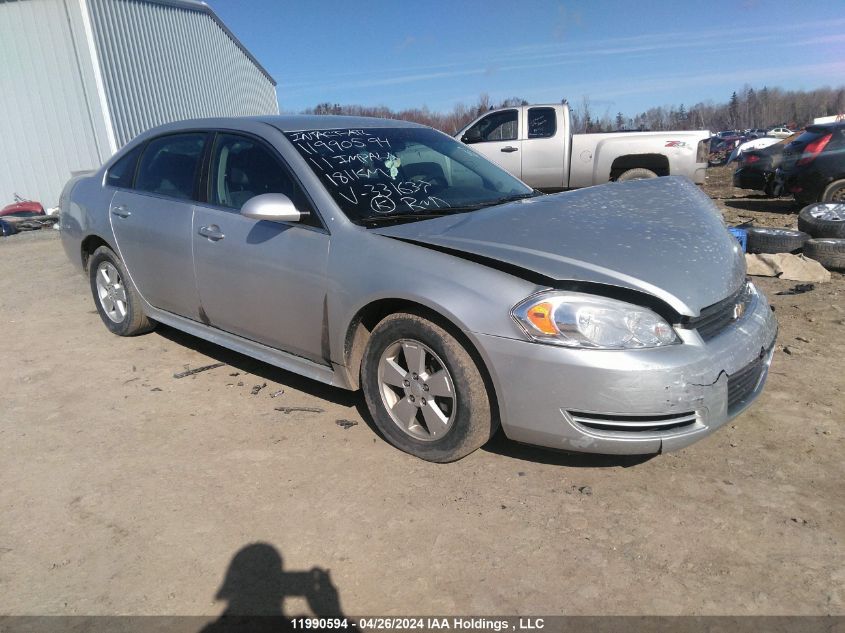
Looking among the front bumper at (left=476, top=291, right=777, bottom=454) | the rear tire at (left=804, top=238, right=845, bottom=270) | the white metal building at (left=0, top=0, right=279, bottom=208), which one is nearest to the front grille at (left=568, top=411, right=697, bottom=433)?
the front bumper at (left=476, top=291, right=777, bottom=454)

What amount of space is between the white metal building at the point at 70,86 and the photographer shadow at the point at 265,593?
504 inches

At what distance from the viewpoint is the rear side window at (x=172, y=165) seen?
4000 mm

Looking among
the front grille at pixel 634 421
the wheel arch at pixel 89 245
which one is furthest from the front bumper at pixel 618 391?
the wheel arch at pixel 89 245

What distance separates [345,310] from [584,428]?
1.29 metres

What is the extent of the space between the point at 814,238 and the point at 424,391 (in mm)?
6030

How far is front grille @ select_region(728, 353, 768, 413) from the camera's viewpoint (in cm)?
263

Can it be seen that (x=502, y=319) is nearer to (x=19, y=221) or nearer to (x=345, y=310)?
(x=345, y=310)

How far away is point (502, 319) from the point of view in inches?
101

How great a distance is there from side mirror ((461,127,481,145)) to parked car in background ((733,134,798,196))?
17.2 feet

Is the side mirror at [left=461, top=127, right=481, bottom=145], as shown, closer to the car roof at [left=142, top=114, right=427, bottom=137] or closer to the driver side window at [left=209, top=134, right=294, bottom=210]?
the car roof at [left=142, top=114, right=427, bottom=137]

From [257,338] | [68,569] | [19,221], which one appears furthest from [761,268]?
[19,221]

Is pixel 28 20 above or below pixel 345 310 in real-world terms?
above

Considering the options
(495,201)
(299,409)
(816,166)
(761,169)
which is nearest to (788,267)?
(495,201)

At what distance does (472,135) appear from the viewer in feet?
38.0
